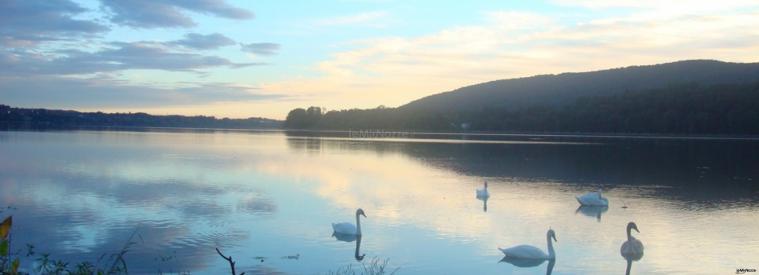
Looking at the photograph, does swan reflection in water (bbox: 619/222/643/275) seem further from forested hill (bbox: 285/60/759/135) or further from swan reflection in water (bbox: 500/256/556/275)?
forested hill (bbox: 285/60/759/135)

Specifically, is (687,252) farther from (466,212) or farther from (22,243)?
(22,243)

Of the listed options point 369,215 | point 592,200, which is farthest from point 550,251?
point 592,200

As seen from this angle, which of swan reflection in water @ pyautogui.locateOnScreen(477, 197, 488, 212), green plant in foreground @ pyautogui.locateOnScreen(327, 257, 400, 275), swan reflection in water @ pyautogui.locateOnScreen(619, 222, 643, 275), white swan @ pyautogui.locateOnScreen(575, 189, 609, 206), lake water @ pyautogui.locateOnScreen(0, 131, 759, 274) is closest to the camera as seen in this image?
green plant in foreground @ pyautogui.locateOnScreen(327, 257, 400, 275)

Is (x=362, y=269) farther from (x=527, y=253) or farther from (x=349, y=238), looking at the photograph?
(x=527, y=253)

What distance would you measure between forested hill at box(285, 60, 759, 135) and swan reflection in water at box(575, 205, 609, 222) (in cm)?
5240

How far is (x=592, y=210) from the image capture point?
1268cm

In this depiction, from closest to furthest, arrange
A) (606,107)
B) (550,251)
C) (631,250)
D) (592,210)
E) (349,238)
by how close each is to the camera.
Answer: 1. (550,251)
2. (631,250)
3. (349,238)
4. (592,210)
5. (606,107)

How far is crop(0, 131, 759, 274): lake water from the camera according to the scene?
802 cm

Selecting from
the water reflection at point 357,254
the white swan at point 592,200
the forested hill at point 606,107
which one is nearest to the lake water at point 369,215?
the water reflection at point 357,254

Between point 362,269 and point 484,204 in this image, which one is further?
point 484,204

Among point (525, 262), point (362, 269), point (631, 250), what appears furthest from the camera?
point (631, 250)

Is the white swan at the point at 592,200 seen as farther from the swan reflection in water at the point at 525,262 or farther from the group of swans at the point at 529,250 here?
the swan reflection in water at the point at 525,262

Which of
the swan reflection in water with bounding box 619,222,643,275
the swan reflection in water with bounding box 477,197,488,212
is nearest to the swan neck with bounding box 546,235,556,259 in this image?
the swan reflection in water with bounding box 619,222,643,275

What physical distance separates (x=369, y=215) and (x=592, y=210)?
167 inches
